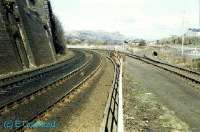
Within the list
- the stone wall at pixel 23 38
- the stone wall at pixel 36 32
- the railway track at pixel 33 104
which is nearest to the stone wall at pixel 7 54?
the stone wall at pixel 23 38

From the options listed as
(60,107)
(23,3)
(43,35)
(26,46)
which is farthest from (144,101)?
(43,35)

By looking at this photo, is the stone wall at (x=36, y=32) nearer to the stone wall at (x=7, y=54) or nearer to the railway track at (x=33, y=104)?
the stone wall at (x=7, y=54)

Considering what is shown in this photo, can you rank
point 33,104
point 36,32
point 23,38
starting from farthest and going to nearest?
point 36,32, point 23,38, point 33,104

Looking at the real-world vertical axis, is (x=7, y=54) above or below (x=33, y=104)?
above

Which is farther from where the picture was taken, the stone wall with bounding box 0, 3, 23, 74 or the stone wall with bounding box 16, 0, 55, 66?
the stone wall with bounding box 16, 0, 55, 66

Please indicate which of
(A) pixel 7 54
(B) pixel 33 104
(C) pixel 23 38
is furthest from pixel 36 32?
(B) pixel 33 104

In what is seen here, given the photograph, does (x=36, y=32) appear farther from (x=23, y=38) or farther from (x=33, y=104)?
(x=33, y=104)

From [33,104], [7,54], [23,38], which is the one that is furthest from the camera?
[23,38]

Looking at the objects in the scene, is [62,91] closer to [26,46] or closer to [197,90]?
[197,90]

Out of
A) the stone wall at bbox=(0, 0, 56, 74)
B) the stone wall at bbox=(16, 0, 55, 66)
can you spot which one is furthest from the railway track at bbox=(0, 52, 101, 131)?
the stone wall at bbox=(16, 0, 55, 66)

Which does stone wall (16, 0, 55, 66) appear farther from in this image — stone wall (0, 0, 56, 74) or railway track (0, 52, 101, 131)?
railway track (0, 52, 101, 131)

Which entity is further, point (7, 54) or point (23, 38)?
point (23, 38)

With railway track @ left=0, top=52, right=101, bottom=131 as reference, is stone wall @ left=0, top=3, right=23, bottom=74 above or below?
above

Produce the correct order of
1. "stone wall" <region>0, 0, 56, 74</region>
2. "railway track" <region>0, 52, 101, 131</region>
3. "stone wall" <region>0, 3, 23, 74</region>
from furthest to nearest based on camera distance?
"stone wall" <region>0, 0, 56, 74</region>
"stone wall" <region>0, 3, 23, 74</region>
"railway track" <region>0, 52, 101, 131</region>
